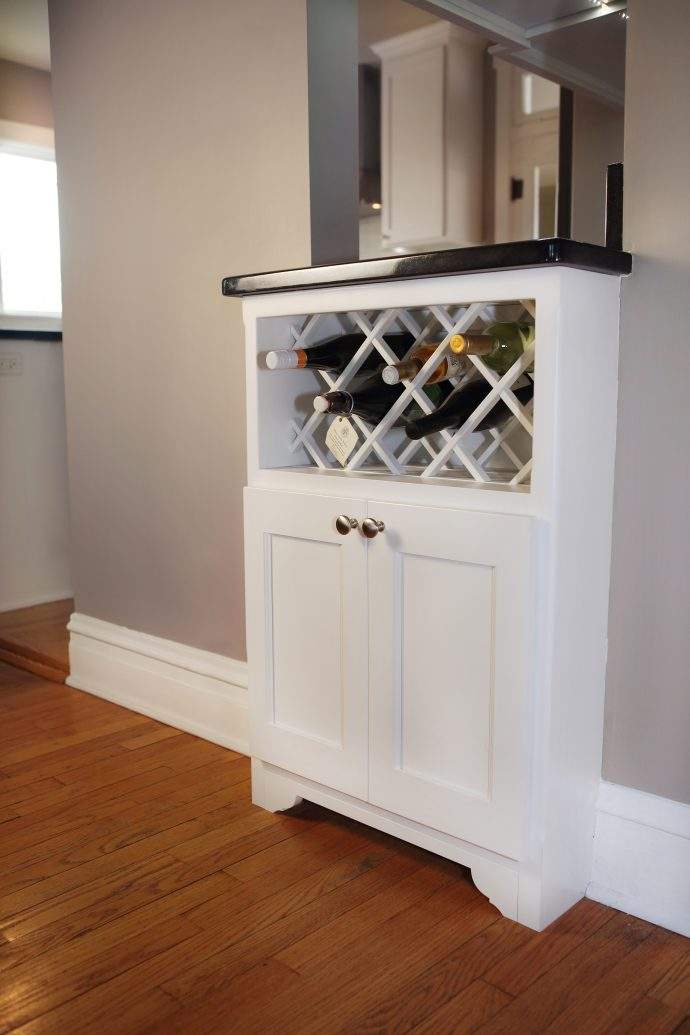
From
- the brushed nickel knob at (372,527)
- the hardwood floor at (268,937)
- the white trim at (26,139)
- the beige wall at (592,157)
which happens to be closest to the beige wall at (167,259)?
the hardwood floor at (268,937)

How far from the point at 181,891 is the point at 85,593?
1.37 m

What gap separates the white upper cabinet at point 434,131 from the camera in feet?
13.7

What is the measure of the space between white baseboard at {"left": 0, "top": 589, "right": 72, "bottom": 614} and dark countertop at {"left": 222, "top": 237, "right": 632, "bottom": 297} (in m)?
2.29

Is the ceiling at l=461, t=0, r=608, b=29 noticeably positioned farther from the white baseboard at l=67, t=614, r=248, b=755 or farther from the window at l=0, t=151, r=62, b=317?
the window at l=0, t=151, r=62, b=317

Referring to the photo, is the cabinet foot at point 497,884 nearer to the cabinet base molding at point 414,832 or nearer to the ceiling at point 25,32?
the cabinet base molding at point 414,832

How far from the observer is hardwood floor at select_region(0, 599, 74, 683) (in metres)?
3.08

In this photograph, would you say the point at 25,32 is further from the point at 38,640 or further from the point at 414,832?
the point at 414,832

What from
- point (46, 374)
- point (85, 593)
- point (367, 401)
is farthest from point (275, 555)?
point (46, 374)

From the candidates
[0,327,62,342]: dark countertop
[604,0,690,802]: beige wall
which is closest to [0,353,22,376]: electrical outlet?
[0,327,62,342]: dark countertop

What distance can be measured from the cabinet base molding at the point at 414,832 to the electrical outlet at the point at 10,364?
2.21 meters

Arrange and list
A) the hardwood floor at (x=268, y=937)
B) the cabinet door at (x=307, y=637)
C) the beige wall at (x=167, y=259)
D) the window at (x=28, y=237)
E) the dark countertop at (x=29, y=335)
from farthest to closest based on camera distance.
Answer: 1. the window at (x=28, y=237)
2. the dark countertop at (x=29, y=335)
3. the beige wall at (x=167, y=259)
4. the cabinet door at (x=307, y=637)
5. the hardwood floor at (x=268, y=937)

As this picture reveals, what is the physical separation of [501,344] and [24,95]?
3047mm

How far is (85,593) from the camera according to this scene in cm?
297

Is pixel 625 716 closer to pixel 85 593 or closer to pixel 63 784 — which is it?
pixel 63 784
